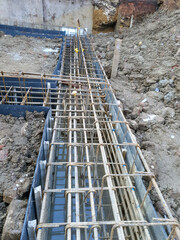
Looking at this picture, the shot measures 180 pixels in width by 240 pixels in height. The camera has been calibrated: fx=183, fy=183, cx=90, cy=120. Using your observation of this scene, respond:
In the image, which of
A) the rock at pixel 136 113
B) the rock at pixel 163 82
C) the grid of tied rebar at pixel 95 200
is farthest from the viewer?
the rock at pixel 163 82

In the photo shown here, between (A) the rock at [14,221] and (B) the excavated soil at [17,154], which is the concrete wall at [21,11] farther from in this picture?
(A) the rock at [14,221]

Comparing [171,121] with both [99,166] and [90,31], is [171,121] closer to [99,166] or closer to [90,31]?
[99,166]

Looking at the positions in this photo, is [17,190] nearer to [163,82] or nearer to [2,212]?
[2,212]

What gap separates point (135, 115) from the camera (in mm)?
6492

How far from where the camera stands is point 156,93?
7.30 meters

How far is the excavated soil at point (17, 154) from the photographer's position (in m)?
3.59

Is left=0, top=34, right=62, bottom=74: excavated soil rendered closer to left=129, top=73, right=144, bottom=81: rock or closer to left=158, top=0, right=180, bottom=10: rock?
left=129, top=73, right=144, bottom=81: rock

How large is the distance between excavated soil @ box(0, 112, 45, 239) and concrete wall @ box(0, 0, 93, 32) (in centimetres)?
1469

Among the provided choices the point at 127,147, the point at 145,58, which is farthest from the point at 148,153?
the point at 145,58

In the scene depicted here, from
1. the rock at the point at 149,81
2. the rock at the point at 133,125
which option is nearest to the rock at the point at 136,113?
the rock at the point at 133,125

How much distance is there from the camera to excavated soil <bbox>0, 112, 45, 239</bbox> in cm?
359

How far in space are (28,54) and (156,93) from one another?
8376 millimetres

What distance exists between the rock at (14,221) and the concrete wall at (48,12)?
17.3 meters

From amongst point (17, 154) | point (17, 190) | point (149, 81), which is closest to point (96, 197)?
point (17, 190)
